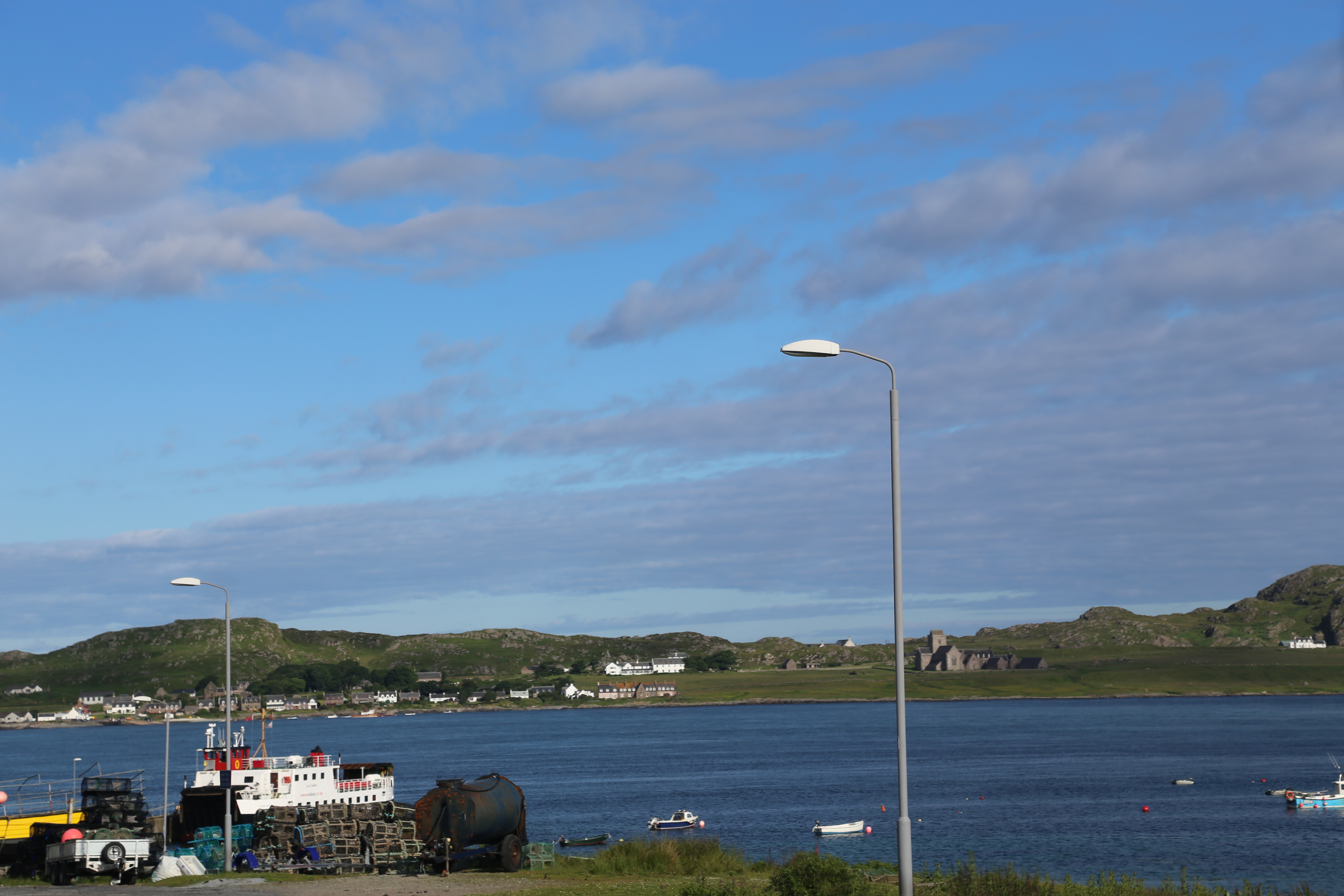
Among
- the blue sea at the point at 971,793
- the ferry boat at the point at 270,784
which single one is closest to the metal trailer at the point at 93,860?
the ferry boat at the point at 270,784

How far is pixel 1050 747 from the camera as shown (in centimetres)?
17175

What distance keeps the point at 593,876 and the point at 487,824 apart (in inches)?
369

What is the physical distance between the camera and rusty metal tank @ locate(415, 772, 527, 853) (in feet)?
158

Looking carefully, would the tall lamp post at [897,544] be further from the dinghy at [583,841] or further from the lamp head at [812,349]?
the dinghy at [583,841]

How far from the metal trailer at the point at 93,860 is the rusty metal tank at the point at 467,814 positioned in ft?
36.5

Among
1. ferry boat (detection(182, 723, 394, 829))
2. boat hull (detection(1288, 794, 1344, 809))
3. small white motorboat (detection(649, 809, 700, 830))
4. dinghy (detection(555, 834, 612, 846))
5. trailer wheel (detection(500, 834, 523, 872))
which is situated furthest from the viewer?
boat hull (detection(1288, 794, 1344, 809))

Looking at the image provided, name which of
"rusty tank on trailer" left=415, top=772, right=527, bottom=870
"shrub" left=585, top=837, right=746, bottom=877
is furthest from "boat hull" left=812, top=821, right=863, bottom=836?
"shrub" left=585, top=837, right=746, bottom=877

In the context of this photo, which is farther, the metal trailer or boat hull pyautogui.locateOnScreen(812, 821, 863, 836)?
boat hull pyautogui.locateOnScreen(812, 821, 863, 836)

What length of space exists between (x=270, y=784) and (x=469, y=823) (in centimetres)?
1652

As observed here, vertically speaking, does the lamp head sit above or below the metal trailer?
above

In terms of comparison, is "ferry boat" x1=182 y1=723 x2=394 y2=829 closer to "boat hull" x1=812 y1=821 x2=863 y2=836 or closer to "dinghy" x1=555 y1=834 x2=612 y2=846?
"dinghy" x1=555 y1=834 x2=612 y2=846

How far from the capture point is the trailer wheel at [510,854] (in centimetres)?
4816

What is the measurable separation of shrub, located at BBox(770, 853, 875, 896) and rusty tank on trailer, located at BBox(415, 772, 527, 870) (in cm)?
2547

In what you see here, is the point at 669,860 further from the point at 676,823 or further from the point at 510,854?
the point at 676,823
